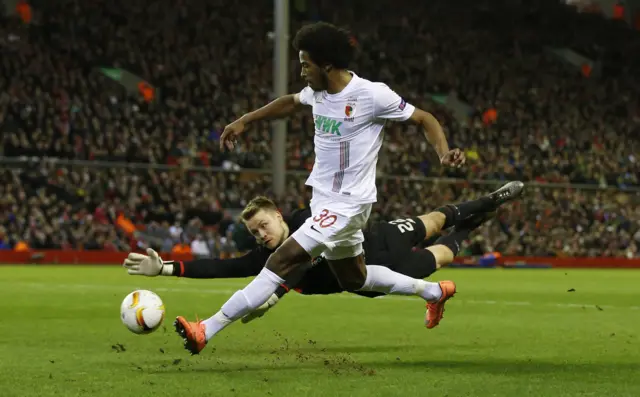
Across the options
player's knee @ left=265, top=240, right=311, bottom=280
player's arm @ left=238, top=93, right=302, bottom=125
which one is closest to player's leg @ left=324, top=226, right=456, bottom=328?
player's knee @ left=265, top=240, right=311, bottom=280

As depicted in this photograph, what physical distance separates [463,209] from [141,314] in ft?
10.7

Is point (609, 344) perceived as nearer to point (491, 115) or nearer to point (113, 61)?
point (113, 61)

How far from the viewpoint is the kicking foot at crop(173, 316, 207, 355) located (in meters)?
6.89

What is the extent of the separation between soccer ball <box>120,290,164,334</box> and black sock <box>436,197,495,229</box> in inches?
114

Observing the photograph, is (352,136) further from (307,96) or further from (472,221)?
(472,221)

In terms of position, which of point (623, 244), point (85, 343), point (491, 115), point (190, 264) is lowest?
point (623, 244)

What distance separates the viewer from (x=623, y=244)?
111ft

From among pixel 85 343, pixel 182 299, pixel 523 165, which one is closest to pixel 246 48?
pixel 523 165

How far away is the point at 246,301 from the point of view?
280 inches

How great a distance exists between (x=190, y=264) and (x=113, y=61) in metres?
24.4

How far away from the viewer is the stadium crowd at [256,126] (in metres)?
26.7

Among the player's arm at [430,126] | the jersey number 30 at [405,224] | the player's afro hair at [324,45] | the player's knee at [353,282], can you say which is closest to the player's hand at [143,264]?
the player's knee at [353,282]

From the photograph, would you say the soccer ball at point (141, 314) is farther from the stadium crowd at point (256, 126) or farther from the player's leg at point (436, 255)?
the stadium crowd at point (256, 126)

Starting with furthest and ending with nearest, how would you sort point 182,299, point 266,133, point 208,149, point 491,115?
point 491,115 → point 266,133 → point 208,149 → point 182,299
